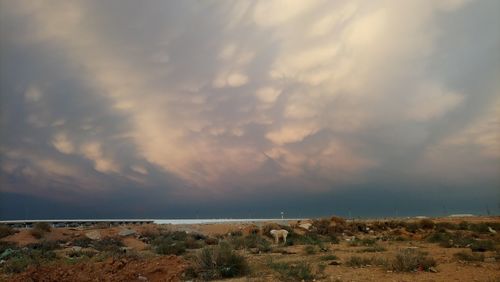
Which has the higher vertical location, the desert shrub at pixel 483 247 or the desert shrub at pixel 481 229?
the desert shrub at pixel 481 229

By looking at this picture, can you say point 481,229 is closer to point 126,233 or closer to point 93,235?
point 126,233

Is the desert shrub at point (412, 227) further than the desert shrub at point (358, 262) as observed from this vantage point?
Yes

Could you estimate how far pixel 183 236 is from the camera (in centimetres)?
3403

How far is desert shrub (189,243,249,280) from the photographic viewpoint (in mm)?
14062

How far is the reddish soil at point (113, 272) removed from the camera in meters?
12.9

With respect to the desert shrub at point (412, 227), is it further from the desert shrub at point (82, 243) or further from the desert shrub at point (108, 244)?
the desert shrub at point (82, 243)

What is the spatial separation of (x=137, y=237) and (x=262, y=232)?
11314 millimetres

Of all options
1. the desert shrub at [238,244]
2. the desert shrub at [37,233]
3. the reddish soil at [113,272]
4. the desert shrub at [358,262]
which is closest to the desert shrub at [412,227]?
the desert shrub at [238,244]

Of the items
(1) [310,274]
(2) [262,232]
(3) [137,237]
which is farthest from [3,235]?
(1) [310,274]

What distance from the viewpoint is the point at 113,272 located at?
13594 mm

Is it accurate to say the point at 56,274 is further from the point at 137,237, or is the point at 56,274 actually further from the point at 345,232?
the point at 345,232

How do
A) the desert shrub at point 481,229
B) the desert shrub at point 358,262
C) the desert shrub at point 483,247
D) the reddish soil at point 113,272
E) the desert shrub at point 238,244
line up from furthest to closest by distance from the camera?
the desert shrub at point 481,229 → the desert shrub at point 238,244 → the desert shrub at point 483,247 → the desert shrub at point 358,262 → the reddish soil at point 113,272

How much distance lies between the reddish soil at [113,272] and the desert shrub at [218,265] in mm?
635

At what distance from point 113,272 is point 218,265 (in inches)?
141
